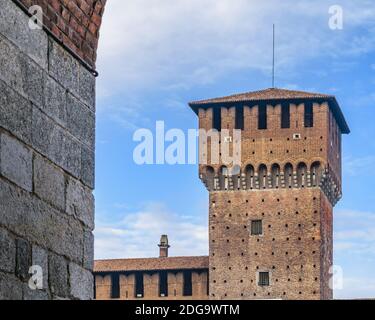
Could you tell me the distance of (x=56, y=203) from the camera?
4.20m

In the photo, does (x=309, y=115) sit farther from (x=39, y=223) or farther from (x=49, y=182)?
(x=39, y=223)

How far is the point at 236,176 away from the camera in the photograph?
3525 cm

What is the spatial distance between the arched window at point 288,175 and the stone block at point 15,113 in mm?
30977

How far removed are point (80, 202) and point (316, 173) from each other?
3063cm

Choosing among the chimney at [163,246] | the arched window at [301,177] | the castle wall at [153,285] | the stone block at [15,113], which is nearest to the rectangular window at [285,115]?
the arched window at [301,177]

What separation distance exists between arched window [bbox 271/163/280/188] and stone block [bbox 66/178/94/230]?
1192 inches

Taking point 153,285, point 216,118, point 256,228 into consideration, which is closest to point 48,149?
point 256,228

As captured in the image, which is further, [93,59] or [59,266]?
[93,59]

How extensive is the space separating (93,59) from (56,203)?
0.81 m

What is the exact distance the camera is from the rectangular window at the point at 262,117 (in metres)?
35.3

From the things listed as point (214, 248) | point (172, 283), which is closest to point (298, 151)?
point (214, 248)
